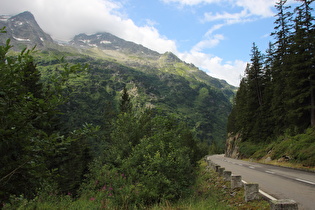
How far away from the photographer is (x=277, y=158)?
76.4ft

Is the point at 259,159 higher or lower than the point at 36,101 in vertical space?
lower

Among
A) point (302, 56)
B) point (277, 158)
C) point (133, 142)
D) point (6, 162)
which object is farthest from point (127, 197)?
point (302, 56)

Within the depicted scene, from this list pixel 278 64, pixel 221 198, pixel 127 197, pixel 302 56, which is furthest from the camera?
pixel 278 64

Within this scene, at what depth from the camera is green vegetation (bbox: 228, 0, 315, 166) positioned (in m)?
22.6

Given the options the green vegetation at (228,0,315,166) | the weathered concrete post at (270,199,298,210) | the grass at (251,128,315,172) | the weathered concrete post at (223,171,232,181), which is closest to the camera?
the weathered concrete post at (270,199,298,210)

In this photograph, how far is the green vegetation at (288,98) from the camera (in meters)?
22.6

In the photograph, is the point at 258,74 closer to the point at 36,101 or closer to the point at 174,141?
the point at 174,141

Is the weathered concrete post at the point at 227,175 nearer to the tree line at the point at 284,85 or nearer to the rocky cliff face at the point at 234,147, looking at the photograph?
the tree line at the point at 284,85

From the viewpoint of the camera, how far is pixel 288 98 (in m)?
26.8

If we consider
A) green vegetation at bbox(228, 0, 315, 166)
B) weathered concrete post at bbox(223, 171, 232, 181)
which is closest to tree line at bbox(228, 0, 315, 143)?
green vegetation at bbox(228, 0, 315, 166)

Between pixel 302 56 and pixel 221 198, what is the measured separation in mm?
21555

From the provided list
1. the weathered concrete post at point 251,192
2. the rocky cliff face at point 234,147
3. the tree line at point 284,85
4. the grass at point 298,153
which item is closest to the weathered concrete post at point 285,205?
the weathered concrete post at point 251,192

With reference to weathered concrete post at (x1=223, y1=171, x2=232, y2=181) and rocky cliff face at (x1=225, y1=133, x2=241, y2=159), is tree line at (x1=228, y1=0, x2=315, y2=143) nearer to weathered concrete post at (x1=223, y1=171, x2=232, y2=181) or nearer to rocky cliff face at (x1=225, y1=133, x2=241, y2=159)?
rocky cliff face at (x1=225, y1=133, x2=241, y2=159)

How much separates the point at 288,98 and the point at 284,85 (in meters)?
4.43
